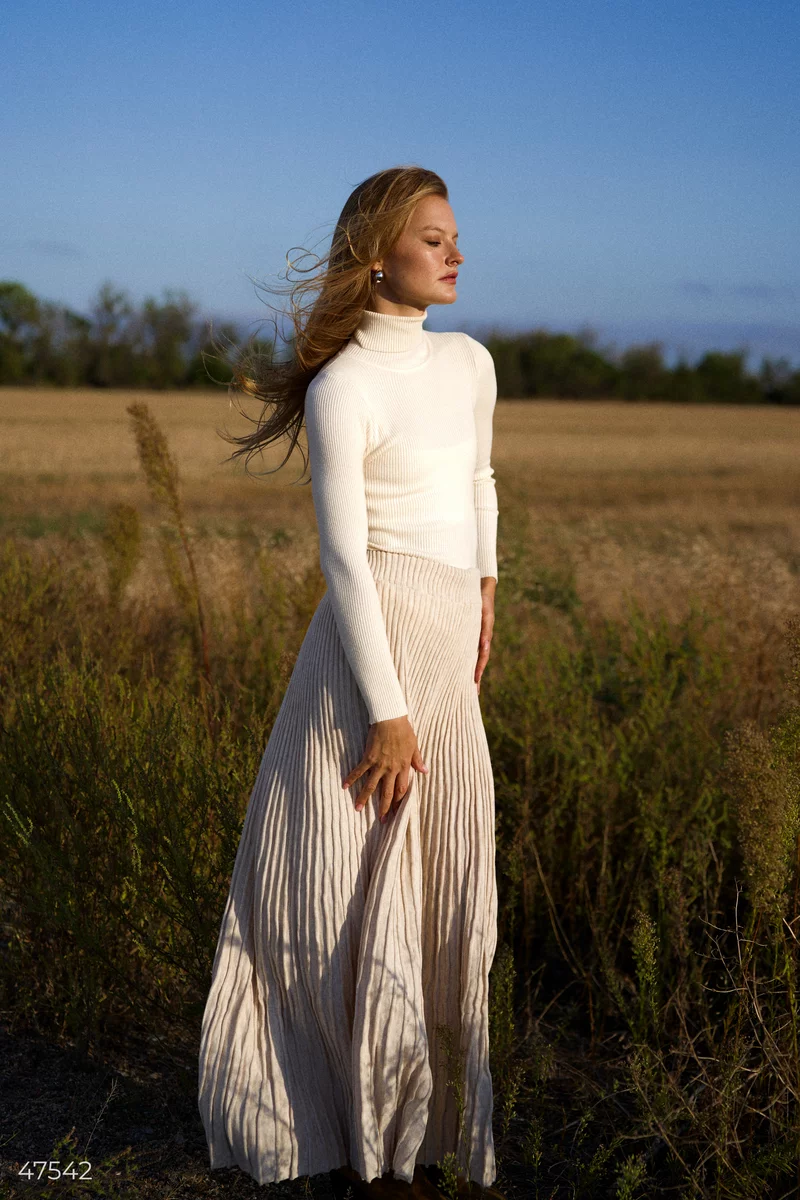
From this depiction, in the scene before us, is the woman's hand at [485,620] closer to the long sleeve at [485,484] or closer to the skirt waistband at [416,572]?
the long sleeve at [485,484]

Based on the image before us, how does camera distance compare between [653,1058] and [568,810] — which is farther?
[568,810]

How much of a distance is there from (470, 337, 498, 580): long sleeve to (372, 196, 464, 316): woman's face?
21 centimetres

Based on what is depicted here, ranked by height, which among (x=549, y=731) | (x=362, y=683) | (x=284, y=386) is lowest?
(x=549, y=731)

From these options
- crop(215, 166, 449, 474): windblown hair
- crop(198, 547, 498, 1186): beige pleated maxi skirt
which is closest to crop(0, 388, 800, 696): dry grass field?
crop(215, 166, 449, 474): windblown hair

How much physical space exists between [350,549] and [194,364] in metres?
60.9

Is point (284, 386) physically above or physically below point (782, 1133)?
above

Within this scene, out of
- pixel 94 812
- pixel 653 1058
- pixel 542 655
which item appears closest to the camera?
pixel 653 1058

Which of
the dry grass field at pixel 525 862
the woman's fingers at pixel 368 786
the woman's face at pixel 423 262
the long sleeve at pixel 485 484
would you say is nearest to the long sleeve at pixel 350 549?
the woman's fingers at pixel 368 786

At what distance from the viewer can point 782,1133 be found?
1965 millimetres

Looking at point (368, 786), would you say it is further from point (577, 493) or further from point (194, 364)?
point (194, 364)

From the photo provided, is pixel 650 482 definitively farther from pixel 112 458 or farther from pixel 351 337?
pixel 351 337

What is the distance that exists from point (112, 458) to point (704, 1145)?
2557cm

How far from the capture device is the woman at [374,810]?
5.93 ft

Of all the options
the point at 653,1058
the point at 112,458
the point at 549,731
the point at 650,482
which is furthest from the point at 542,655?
the point at 112,458
